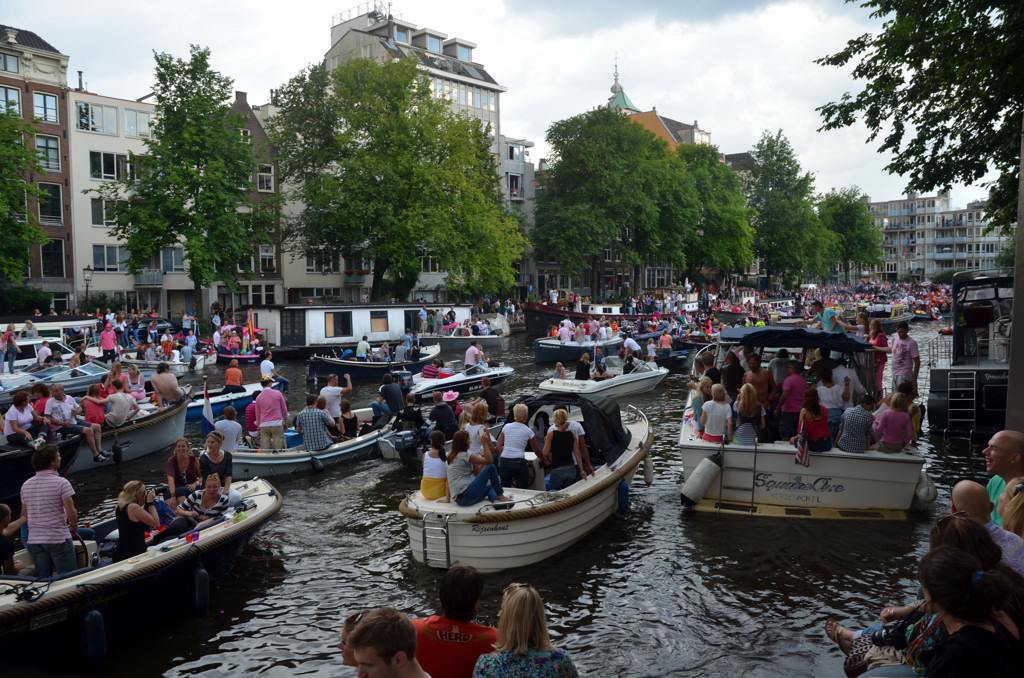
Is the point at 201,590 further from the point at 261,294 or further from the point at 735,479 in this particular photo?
the point at 261,294

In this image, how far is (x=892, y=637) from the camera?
4.87m

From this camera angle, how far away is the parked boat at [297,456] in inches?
569

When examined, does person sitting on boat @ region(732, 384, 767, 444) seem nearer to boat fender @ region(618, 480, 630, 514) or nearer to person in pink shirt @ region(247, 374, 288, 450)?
boat fender @ region(618, 480, 630, 514)

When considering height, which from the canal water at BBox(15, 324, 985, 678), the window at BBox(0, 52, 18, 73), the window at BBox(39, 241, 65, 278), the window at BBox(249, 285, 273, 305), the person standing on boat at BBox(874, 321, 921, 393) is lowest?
the canal water at BBox(15, 324, 985, 678)

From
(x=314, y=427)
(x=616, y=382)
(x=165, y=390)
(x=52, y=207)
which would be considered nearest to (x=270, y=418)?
(x=314, y=427)

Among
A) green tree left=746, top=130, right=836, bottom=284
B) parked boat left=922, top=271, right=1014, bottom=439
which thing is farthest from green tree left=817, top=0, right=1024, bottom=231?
green tree left=746, top=130, right=836, bottom=284

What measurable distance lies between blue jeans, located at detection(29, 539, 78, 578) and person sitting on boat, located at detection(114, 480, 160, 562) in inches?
18.2

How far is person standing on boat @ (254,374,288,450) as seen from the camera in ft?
48.0

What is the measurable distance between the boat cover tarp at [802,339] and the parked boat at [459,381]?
37.1 ft

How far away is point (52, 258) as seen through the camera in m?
41.0

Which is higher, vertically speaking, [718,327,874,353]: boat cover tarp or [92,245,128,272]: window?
[92,245,128,272]: window

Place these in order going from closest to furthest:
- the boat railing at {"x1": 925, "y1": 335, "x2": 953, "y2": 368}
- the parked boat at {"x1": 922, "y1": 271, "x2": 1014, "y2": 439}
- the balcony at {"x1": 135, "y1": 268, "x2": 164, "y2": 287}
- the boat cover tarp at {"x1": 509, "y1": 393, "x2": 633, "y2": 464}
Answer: the boat cover tarp at {"x1": 509, "y1": 393, "x2": 633, "y2": 464} → the parked boat at {"x1": 922, "y1": 271, "x2": 1014, "y2": 439} → the boat railing at {"x1": 925, "y1": 335, "x2": 953, "y2": 368} → the balcony at {"x1": 135, "y1": 268, "x2": 164, "y2": 287}

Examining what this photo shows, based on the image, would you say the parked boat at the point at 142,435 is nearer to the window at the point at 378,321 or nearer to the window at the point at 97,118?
the window at the point at 378,321

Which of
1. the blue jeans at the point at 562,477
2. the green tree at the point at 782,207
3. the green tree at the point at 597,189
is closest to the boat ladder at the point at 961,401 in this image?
the blue jeans at the point at 562,477
